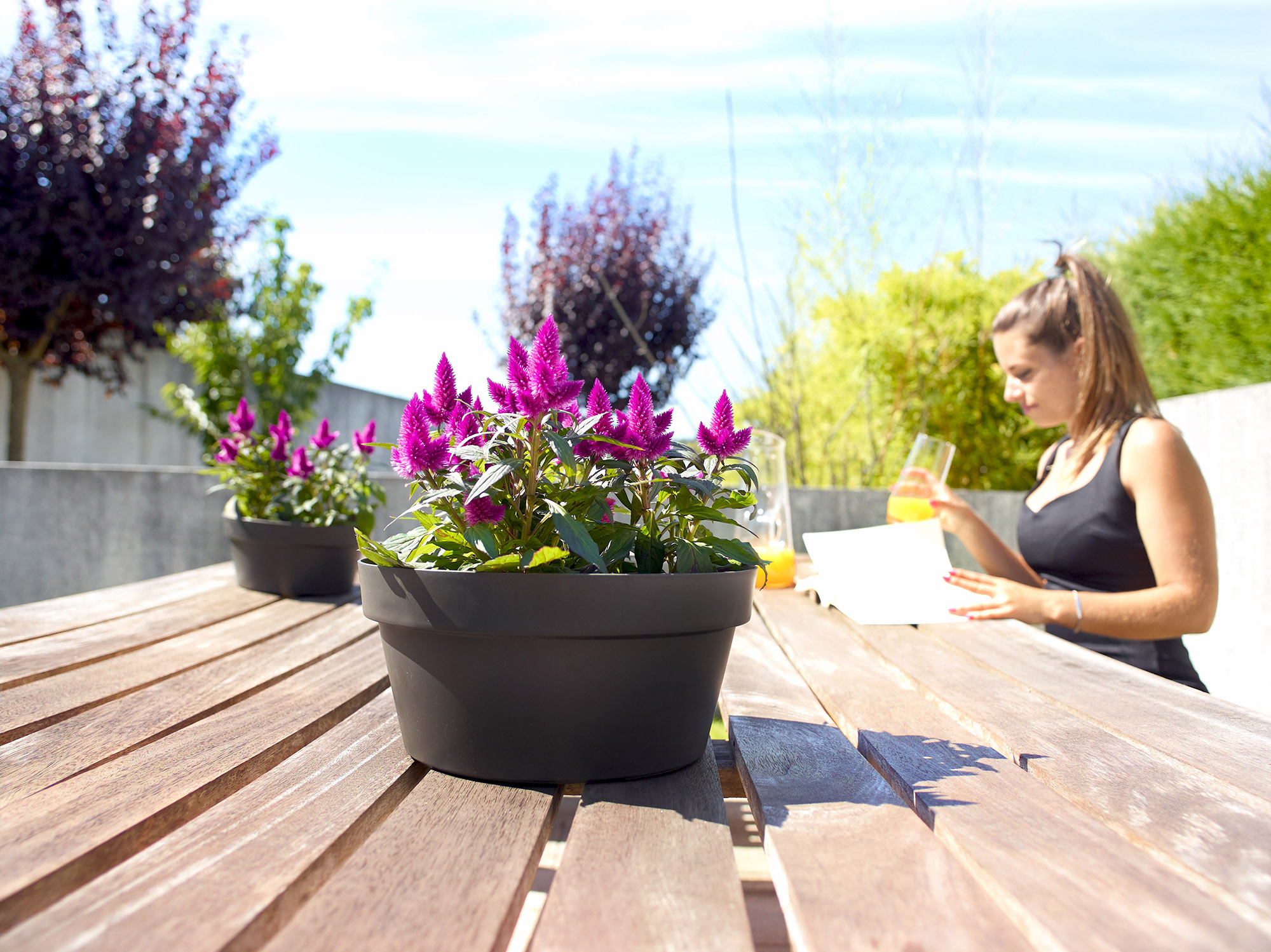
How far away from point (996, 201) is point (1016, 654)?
403cm

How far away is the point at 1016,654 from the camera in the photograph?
131 centimetres

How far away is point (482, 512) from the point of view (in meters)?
0.72

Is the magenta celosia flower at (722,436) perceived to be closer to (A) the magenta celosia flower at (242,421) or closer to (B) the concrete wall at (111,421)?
(A) the magenta celosia flower at (242,421)

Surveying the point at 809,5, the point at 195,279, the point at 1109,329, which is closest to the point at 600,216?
the point at 195,279

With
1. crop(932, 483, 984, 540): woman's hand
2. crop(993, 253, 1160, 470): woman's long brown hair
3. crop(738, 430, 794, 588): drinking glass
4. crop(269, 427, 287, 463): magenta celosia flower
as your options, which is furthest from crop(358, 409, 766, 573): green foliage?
crop(993, 253, 1160, 470): woman's long brown hair

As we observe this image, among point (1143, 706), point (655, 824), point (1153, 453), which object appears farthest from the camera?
point (1153, 453)

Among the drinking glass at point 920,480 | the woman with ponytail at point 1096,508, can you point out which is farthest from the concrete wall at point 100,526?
the woman with ponytail at point 1096,508

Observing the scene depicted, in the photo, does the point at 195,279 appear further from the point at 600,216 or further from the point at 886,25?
the point at 886,25

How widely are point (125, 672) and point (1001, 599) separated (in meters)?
1.38

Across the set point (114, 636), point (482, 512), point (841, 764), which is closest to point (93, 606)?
point (114, 636)

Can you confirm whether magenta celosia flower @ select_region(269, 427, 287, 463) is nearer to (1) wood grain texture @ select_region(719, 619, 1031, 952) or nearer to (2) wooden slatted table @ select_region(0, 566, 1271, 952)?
(2) wooden slatted table @ select_region(0, 566, 1271, 952)

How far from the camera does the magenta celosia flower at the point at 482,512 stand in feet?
2.34

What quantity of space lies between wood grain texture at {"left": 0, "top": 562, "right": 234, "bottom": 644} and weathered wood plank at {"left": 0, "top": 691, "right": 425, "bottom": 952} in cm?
80

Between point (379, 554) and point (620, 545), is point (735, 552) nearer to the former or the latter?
point (620, 545)
